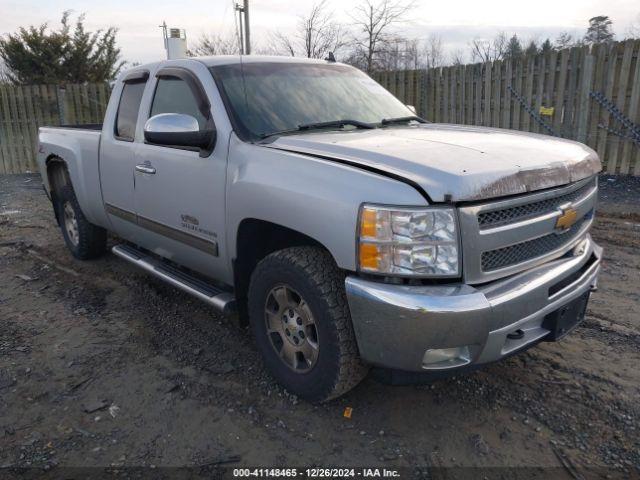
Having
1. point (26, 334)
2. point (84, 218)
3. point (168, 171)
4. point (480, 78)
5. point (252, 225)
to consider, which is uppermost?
point (480, 78)

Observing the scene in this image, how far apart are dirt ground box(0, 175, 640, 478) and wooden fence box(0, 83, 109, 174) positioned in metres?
10.1

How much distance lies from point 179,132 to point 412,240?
5.34 ft

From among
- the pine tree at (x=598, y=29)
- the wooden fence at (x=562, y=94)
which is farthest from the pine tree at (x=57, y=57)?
the pine tree at (x=598, y=29)

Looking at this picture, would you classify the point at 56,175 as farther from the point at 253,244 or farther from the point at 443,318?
the point at 443,318

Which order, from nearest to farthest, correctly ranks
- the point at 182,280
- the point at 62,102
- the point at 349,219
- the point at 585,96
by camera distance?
the point at 349,219 → the point at 182,280 → the point at 585,96 → the point at 62,102

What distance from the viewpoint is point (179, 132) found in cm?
310

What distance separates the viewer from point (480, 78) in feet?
32.9

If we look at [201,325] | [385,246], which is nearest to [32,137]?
[201,325]

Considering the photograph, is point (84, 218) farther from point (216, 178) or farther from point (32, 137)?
point (32, 137)

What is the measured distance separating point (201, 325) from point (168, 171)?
1203 mm

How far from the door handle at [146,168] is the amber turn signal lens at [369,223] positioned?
2.02 metres

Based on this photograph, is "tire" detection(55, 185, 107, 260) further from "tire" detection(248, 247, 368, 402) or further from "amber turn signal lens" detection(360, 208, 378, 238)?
A: "amber turn signal lens" detection(360, 208, 378, 238)

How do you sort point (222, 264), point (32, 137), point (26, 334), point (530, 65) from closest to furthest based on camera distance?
point (222, 264)
point (26, 334)
point (530, 65)
point (32, 137)

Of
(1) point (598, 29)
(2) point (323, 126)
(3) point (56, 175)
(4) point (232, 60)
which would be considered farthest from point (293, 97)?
(1) point (598, 29)
